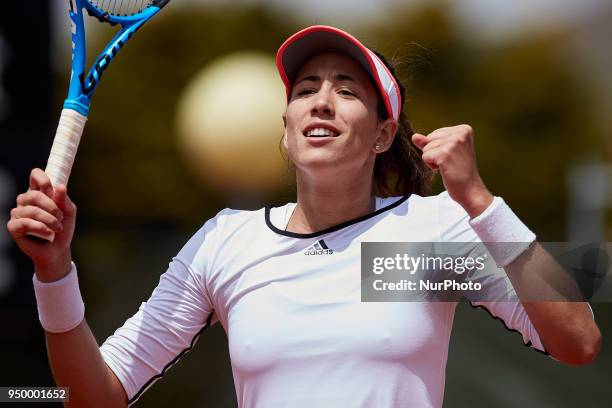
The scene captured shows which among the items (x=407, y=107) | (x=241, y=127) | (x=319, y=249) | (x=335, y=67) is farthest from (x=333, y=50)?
(x=407, y=107)

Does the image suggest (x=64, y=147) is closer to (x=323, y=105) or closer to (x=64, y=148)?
(x=64, y=148)

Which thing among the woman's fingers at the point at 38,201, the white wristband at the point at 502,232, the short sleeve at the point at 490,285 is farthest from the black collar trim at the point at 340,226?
the woman's fingers at the point at 38,201

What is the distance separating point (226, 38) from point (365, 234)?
13.7 metres

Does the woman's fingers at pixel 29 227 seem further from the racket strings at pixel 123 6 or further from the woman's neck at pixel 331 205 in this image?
the racket strings at pixel 123 6

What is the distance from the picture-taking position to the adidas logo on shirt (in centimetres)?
238

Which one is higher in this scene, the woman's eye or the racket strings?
the racket strings

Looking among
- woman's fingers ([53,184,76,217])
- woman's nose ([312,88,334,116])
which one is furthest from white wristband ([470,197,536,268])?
woman's fingers ([53,184,76,217])

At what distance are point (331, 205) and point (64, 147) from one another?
0.65m

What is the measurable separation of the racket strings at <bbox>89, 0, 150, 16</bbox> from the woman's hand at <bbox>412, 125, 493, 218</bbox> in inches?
39.1

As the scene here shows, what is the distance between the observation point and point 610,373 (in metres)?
4.80

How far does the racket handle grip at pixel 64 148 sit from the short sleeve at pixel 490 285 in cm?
84

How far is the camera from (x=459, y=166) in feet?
6.89

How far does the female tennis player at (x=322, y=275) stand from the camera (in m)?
2.13

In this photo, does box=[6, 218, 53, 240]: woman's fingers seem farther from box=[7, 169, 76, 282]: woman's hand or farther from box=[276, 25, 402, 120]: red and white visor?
box=[276, 25, 402, 120]: red and white visor
